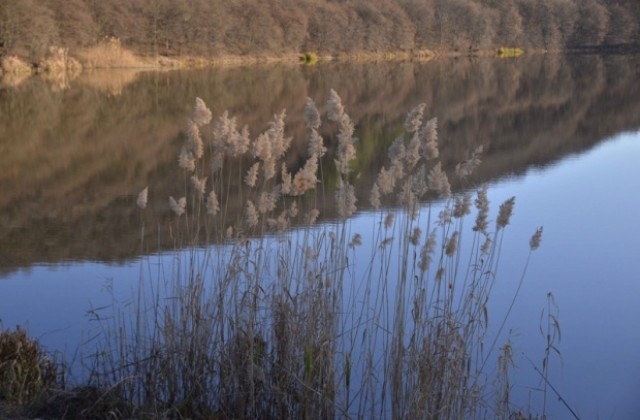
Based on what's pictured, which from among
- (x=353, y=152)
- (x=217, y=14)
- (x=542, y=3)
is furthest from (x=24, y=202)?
(x=542, y=3)

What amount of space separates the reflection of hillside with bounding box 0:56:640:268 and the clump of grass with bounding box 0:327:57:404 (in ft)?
5.42

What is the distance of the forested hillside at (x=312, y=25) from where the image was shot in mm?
27109

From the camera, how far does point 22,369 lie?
3717mm

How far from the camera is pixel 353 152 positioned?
347 centimetres

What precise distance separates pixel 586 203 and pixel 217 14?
25060mm

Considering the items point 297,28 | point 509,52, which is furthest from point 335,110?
point 509,52

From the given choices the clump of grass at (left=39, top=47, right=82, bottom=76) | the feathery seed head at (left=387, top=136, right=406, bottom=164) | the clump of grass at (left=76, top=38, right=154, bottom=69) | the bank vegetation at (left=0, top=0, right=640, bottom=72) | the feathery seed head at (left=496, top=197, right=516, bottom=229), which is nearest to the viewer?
the feathery seed head at (left=496, top=197, right=516, bottom=229)

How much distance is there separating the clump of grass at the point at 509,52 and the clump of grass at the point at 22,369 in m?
37.6

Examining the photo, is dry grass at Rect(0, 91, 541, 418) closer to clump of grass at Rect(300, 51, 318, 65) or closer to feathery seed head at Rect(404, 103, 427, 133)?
feathery seed head at Rect(404, 103, 427, 133)

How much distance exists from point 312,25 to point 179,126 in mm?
23112

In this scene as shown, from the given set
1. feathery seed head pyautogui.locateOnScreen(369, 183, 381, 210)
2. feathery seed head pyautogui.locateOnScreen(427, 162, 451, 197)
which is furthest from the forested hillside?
feathery seed head pyautogui.locateOnScreen(427, 162, 451, 197)

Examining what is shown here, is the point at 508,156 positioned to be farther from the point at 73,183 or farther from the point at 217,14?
the point at 217,14

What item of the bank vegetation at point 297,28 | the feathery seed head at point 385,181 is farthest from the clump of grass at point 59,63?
the feathery seed head at point 385,181

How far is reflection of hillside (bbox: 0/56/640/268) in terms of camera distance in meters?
7.54
